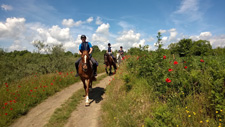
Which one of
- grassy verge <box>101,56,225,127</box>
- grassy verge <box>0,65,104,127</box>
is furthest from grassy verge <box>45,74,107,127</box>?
grassy verge <box>0,65,104,127</box>

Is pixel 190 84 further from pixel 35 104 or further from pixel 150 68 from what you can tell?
pixel 35 104

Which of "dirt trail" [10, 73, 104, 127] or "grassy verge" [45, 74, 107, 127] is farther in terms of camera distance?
"dirt trail" [10, 73, 104, 127]

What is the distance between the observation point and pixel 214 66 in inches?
128

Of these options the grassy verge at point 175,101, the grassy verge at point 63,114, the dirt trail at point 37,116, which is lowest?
the dirt trail at point 37,116

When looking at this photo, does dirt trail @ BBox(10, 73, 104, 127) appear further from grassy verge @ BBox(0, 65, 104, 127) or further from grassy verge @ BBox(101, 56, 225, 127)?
grassy verge @ BBox(101, 56, 225, 127)

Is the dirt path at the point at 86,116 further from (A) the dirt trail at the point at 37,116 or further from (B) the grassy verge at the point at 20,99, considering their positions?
(B) the grassy verge at the point at 20,99

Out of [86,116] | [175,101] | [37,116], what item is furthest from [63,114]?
[175,101]

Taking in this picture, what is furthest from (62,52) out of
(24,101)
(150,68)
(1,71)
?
(150,68)

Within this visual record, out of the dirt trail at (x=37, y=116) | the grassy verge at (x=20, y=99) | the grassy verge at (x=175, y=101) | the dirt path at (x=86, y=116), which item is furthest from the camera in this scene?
the grassy verge at (x=20, y=99)

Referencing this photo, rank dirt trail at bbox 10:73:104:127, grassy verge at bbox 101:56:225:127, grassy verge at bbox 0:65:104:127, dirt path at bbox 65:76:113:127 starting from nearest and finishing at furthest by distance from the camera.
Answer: grassy verge at bbox 101:56:225:127
dirt path at bbox 65:76:113:127
dirt trail at bbox 10:73:104:127
grassy verge at bbox 0:65:104:127

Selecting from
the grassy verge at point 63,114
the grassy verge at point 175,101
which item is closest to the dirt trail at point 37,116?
the grassy verge at point 63,114

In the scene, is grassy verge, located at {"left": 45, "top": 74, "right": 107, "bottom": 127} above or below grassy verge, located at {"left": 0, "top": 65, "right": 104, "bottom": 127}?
below

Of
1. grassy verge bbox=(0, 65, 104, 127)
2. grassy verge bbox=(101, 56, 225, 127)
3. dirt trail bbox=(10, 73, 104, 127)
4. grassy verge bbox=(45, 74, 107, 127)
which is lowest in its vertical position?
dirt trail bbox=(10, 73, 104, 127)

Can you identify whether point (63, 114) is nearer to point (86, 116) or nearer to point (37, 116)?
point (86, 116)
